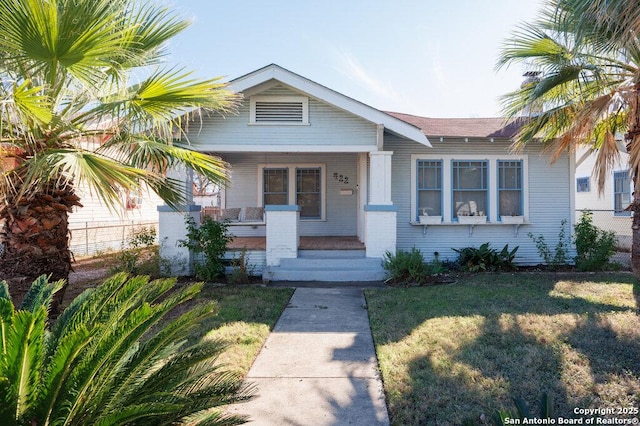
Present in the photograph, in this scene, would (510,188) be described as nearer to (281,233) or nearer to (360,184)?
(360,184)

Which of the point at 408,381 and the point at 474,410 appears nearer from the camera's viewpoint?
the point at 474,410

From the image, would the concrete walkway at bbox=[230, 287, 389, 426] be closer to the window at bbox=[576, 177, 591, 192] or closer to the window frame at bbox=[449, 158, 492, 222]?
the window frame at bbox=[449, 158, 492, 222]

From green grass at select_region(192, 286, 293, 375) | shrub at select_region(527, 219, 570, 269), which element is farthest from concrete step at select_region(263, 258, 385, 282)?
shrub at select_region(527, 219, 570, 269)

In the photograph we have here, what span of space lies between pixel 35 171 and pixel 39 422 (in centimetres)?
317

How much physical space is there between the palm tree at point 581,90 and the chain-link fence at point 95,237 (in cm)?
1123

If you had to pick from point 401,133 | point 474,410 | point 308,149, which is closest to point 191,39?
point 308,149

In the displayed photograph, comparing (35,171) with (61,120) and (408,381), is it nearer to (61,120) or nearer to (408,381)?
(61,120)

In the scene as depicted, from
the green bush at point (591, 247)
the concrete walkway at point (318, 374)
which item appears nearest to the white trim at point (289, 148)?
the concrete walkway at point (318, 374)

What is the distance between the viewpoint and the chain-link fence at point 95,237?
13.6 m

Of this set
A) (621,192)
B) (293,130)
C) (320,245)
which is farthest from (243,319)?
(621,192)

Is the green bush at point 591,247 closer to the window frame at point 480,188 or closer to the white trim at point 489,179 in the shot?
the white trim at point 489,179

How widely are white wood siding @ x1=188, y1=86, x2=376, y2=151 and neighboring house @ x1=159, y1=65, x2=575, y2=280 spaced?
0.02 m

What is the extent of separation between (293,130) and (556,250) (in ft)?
23.8

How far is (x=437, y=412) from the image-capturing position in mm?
3246
